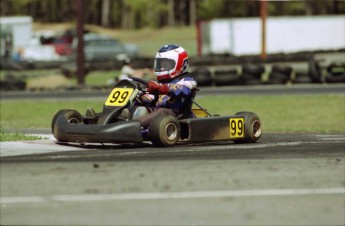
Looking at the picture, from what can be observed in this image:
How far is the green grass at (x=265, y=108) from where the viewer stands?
2000 cm

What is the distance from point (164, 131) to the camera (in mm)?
9477

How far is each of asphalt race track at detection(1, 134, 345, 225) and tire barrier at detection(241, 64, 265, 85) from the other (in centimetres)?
A: 1889

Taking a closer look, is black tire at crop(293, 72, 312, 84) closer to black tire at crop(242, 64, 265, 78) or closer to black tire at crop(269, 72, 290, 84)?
black tire at crop(269, 72, 290, 84)

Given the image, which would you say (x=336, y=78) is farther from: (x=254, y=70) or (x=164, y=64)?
(x=164, y=64)

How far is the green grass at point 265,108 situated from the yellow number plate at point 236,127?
845 cm

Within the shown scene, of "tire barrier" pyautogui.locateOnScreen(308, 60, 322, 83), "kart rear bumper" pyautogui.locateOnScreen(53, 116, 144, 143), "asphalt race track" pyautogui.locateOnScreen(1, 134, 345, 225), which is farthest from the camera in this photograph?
"tire barrier" pyautogui.locateOnScreen(308, 60, 322, 83)

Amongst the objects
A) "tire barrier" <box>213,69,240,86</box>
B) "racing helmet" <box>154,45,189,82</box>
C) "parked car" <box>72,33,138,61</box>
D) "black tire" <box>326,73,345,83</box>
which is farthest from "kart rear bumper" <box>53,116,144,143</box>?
"parked car" <box>72,33,138,61</box>

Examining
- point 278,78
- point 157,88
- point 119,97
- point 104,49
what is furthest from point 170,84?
point 104,49

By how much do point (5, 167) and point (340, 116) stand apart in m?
14.1

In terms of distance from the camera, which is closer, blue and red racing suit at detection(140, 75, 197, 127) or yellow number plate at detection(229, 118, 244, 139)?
blue and red racing suit at detection(140, 75, 197, 127)

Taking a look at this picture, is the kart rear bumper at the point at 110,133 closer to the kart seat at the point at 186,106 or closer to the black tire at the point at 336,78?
the kart seat at the point at 186,106

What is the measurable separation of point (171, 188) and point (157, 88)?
3.45 m

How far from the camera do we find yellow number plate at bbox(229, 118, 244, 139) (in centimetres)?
1032

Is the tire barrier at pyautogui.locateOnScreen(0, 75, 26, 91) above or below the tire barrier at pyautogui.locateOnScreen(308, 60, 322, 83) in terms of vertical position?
below
